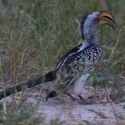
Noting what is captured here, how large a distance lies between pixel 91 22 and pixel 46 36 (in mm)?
468

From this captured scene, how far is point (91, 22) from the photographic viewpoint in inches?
231

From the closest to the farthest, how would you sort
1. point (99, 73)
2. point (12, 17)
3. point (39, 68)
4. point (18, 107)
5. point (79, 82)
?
1. point (18, 107)
2. point (99, 73)
3. point (79, 82)
4. point (39, 68)
5. point (12, 17)

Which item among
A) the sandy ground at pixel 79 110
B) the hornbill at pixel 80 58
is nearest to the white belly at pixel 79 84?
the hornbill at pixel 80 58

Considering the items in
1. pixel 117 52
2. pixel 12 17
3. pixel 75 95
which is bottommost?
pixel 75 95

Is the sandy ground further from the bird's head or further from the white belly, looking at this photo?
the bird's head

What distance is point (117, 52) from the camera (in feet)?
19.2

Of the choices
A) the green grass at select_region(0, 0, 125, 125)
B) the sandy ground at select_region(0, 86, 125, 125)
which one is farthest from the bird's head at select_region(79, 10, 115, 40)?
the sandy ground at select_region(0, 86, 125, 125)

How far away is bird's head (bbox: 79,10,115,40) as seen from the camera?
5816 mm

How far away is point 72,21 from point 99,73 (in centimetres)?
182

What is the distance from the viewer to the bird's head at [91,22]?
5.82 metres

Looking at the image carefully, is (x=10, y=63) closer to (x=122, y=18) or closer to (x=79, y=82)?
(x=79, y=82)

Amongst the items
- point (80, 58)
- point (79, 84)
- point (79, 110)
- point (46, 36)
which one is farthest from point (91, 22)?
point (79, 110)

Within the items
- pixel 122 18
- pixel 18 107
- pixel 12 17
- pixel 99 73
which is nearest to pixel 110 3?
pixel 122 18

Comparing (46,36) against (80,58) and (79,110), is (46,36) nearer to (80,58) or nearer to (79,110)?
(80,58)
